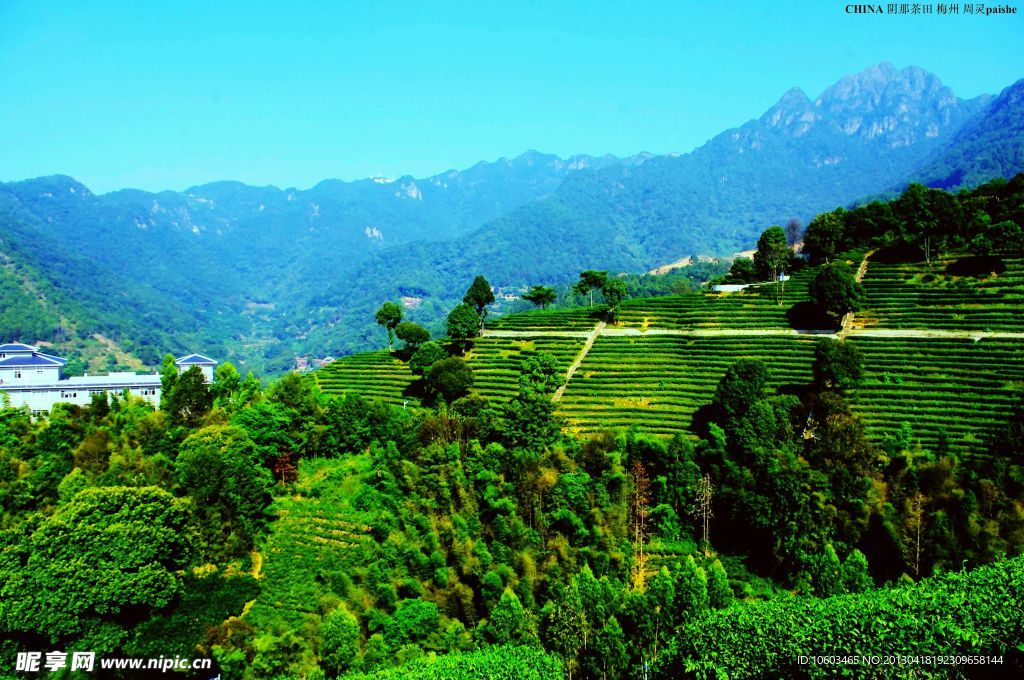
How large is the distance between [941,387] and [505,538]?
29.0 m

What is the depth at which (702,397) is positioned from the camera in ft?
148

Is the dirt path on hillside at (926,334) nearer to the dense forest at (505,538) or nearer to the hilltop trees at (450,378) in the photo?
the dense forest at (505,538)

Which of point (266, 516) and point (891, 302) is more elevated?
point (891, 302)

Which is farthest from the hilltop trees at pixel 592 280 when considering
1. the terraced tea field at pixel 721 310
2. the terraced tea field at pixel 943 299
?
the terraced tea field at pixel 943 299

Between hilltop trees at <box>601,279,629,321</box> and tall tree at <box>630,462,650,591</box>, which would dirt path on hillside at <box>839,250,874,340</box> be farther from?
tall tree at <box>630,462,650,591</box>

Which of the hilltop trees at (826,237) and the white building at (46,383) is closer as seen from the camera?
the white building at (46,383)

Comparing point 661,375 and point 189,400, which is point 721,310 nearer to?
point 661,375

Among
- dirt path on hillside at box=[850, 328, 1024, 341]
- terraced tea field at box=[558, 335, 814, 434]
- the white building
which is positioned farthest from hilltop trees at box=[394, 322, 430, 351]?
dirt path on hillside at box=[850, 328, 1024, 341]

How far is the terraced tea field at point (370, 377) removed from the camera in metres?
56.2

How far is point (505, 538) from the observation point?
99.7 feet

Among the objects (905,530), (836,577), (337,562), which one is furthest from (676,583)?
(337,562)

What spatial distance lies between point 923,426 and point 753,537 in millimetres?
14241

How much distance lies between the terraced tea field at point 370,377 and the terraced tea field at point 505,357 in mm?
6098

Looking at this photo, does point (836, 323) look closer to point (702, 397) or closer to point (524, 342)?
point (702, 397)
